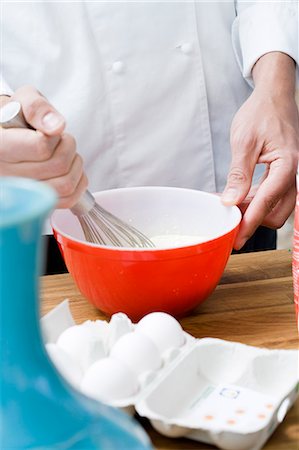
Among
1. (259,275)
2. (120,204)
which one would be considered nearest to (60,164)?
(120,204)

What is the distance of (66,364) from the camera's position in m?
0.63

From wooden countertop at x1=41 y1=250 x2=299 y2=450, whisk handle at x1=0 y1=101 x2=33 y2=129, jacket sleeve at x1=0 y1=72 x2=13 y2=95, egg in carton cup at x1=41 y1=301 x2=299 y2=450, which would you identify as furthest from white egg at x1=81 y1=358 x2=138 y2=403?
jacket sleeve at x1=0 y1=72 x2=13 y2=95

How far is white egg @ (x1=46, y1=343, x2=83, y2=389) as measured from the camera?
2.03 ft

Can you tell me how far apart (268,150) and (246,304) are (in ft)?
0.77

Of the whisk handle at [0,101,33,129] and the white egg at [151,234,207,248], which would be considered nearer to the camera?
the whisk handle at [0,101,33,129]

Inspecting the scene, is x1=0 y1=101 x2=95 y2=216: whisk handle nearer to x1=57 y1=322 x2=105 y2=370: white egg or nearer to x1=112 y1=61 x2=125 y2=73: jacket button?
x1=57 y1=322 x2=105 y2=370: white egg

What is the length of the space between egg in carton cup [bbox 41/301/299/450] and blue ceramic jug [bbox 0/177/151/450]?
17 cm

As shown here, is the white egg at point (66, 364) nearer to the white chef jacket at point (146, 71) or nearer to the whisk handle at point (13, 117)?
the whisk handle at point (13, 117)

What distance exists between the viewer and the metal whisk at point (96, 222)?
0.77 m

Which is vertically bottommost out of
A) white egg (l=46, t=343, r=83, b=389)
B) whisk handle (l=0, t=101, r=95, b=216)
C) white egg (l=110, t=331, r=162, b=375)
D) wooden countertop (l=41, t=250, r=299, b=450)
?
wooden countertop (l=41, t=250, r=299, b=450)

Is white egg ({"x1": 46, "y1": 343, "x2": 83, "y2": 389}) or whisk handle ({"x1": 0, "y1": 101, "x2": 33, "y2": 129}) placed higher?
whisk handle ({"x1": 0, "y1": 101, "x2": 33, "y2": 129})

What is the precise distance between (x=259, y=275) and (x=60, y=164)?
29 centimetres

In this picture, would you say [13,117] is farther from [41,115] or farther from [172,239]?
[172,239]

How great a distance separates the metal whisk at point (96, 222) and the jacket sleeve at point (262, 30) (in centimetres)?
35
